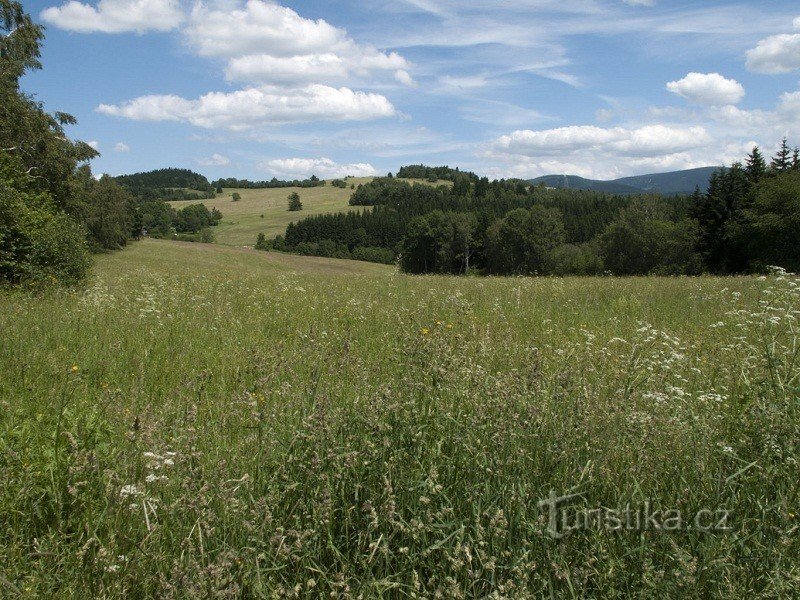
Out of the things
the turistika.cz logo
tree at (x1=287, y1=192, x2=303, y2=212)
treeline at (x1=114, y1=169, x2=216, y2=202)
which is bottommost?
the turistika.cz logo

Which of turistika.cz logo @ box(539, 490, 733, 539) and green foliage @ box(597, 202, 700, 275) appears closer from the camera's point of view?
turistika.cz logo @ box(539, 490, 733, 539)

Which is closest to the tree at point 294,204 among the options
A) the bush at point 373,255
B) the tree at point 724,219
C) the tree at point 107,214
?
the bush at point 373,255

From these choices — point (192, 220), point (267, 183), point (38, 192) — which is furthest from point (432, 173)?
point (38, 192)

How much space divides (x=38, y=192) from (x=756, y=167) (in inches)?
2347

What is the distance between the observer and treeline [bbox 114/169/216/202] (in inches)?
6088

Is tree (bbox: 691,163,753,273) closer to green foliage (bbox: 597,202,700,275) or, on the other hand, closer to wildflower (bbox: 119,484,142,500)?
green foliage (bbox: 597,202,700,275)

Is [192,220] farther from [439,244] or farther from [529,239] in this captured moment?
[529,239]

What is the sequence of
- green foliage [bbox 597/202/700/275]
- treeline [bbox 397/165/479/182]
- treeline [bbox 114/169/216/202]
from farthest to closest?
treeline [bbox 397/165/479/182], treeline [bbox 114/169/216/202], green foliage [bbox 597/202/700/275]

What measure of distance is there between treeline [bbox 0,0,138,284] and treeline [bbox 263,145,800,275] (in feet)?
33.2

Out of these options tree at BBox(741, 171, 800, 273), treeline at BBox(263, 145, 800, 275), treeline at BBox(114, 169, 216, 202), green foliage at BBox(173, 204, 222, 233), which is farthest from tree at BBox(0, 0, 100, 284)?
treeline at BBox(114, 169, 216, 202)

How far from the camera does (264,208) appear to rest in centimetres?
14238

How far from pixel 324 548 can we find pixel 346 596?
1.22 feet

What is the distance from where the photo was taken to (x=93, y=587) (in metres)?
2.29

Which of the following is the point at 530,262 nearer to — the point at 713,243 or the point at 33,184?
the point at 713,243
